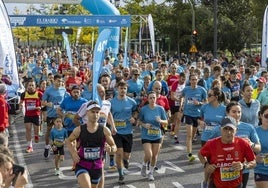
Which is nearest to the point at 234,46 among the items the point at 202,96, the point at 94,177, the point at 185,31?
Result: the point at 185,31

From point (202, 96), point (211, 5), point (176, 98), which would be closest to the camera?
point (202, 96)

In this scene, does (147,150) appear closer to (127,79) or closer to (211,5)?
(127,79)

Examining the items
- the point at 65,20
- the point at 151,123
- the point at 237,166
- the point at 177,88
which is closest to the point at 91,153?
the point at 237,166

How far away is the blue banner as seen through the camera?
19.3 meters

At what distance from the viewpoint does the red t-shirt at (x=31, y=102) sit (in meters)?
13.2

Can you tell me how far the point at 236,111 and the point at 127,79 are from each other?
28.7 ft

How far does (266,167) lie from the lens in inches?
281

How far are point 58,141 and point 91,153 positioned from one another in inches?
139

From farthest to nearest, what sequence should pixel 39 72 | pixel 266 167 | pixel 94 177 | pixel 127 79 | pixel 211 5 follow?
pixel 211 5, pixel 39 72, pixel 127 79, pixel 94 177, pixel 266 167

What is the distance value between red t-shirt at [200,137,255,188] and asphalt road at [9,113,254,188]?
3.43 m

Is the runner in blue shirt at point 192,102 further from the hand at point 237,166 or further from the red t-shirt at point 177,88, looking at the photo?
the hand at point 237,166

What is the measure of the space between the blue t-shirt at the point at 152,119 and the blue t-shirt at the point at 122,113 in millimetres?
234

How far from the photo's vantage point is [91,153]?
7.59 metres

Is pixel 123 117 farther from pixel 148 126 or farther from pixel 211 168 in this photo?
pixel 211 168
